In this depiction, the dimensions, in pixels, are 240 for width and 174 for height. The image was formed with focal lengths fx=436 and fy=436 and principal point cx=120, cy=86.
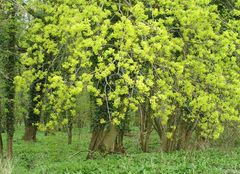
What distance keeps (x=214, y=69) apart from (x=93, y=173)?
4.14 m

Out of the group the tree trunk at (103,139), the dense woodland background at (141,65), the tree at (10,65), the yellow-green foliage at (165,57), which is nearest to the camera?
the dense woodland background at (141,65)

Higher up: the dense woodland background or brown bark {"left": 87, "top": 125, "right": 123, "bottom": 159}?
the dense woodland background

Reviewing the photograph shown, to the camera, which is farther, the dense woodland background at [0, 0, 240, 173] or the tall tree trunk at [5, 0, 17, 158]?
the tall tree trunk at [5, 0, 17, 158]

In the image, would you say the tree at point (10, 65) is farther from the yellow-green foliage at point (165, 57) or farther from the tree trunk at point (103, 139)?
the yellow-green foliage at point (165, 57)

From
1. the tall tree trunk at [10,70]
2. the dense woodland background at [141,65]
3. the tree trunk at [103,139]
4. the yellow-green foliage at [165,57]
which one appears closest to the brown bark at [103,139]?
the tree trunk at [103,139]

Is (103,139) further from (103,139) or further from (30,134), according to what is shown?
(30,134)

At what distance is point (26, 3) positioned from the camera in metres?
15.4

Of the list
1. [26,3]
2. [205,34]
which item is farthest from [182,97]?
[26,3]

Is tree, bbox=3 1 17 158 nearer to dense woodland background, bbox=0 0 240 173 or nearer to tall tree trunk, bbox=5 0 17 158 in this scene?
tall tree trunk, bbox=5 0 17 158

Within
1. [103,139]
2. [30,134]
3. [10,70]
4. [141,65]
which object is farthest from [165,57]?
[30,134]

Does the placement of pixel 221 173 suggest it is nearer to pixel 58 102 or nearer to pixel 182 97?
pixel 182 97

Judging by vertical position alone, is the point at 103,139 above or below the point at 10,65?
below

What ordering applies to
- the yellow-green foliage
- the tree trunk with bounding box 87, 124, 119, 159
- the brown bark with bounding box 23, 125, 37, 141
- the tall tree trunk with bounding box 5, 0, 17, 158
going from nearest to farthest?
the yellow-green foliage < the tree trunk with bounding box 87, 124, 119, 159 < the tall tree trunk with bounding box 5, 0, 17, 158 < the brown bark with bounding box 23, 125, 37, 141

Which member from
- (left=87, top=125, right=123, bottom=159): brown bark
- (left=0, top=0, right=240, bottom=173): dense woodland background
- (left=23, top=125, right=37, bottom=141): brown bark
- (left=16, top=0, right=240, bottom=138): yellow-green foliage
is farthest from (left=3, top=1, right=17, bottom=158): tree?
(left=23, top=125, right=37, bottom=141): brown bark
